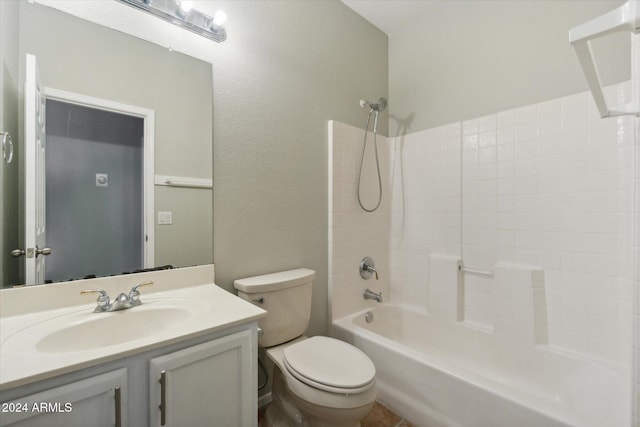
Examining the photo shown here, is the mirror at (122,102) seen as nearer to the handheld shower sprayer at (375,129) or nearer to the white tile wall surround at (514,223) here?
the white tile wall surround at (514,223)

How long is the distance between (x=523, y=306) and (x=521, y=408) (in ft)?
2.21

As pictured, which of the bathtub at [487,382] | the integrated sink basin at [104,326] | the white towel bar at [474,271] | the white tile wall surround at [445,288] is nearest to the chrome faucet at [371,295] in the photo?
the bathtub at [487,382]

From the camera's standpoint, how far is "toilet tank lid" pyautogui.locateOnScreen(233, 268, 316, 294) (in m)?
1.41

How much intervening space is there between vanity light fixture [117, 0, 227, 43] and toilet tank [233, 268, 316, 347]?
4.07 ft

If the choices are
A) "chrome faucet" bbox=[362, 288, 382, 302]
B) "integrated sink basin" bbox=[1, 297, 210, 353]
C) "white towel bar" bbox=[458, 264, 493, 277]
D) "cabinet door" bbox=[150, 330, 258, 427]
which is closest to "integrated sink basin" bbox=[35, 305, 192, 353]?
"integrated sink basin" bbox=[1, 297, 210, 353]

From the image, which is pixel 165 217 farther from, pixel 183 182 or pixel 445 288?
pixel 445 288

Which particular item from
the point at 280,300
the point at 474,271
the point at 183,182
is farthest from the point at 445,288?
the point at 183,182

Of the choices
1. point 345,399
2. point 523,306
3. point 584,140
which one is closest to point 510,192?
point 584,140

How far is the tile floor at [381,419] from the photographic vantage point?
1.52m

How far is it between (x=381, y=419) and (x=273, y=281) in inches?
39.0

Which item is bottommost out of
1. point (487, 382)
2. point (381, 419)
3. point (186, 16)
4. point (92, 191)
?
point (381, 419)

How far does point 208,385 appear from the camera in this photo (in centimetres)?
93

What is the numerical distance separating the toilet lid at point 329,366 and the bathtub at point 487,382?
34cm

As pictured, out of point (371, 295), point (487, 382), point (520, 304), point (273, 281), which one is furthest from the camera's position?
point (371, 295)
